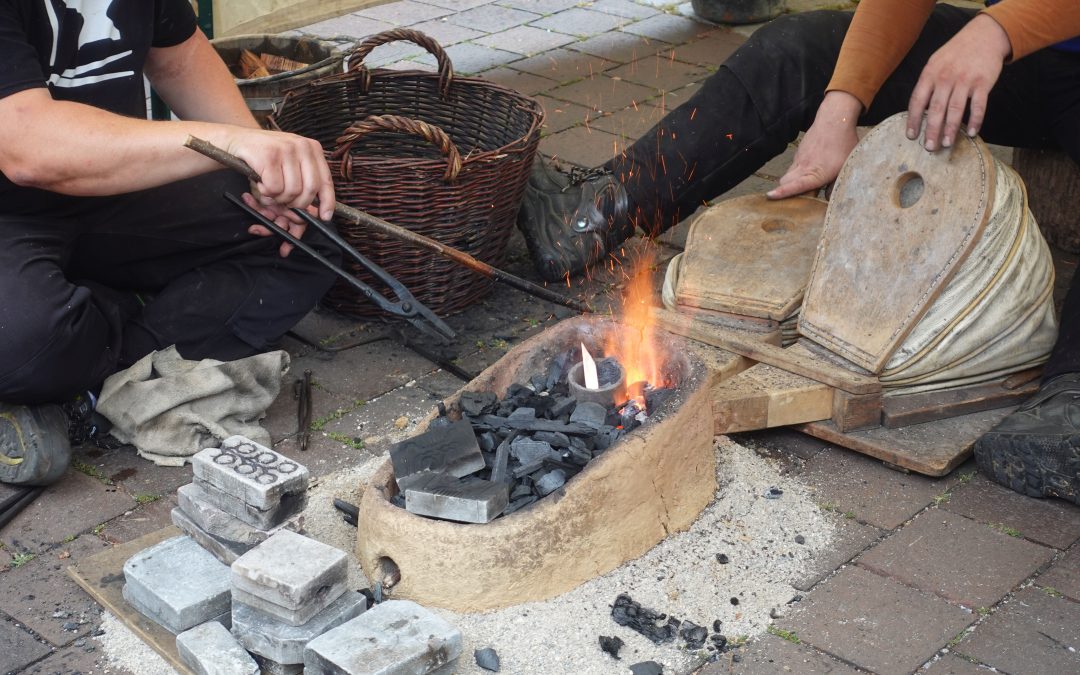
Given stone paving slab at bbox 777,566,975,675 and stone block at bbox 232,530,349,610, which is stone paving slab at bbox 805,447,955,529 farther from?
stone block at bbox 232,530,349,610

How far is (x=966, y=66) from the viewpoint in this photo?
2.83 m

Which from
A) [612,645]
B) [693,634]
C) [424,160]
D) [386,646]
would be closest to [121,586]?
[386,646]

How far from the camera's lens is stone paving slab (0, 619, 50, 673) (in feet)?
7.23

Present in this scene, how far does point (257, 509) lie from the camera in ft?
7.49

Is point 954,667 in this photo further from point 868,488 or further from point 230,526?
point 230,526

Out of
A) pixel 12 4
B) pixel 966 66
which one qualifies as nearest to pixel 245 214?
pixel 12 4

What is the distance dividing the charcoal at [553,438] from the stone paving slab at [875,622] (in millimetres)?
548

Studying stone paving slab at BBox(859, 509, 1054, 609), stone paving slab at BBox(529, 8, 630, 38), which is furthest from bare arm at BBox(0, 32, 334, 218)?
stone paving slab at BBox(529, 8, 630, 38)

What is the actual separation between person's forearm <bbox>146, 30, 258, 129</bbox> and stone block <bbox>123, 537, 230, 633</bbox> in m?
1.26

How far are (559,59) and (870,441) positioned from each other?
3.23m

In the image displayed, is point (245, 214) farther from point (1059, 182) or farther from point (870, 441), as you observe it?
point (1059, 182)

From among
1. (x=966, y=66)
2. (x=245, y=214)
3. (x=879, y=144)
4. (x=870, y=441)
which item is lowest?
(x=870, y=441)

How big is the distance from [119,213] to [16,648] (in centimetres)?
113

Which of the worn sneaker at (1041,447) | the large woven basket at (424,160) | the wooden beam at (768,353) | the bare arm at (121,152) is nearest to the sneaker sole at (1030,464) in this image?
the worn sneaker at (1041,447)
